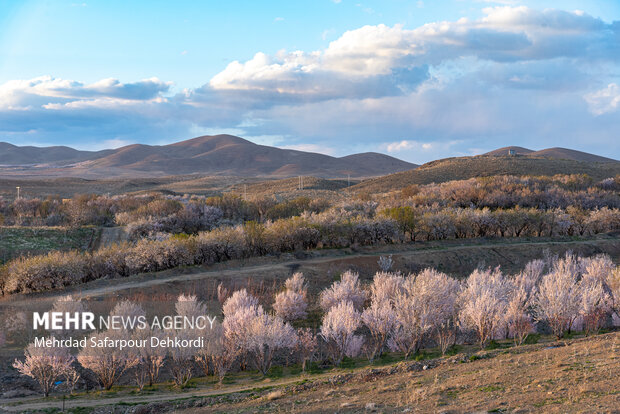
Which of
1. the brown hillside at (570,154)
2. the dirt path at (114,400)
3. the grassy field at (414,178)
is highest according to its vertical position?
the brown hillside at (570,154)

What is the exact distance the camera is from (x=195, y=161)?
526 feet

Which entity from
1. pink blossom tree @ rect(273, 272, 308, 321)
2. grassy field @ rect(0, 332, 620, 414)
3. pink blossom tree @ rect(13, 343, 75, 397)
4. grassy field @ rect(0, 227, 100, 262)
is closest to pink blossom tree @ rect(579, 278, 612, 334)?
grassy field @ rect(0, 332, 620, 414)

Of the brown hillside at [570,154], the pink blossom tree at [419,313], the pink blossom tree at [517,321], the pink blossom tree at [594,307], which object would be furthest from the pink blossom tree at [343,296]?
the brown hillside at [570,154]

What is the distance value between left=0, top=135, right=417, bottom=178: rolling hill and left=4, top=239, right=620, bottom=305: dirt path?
366ft

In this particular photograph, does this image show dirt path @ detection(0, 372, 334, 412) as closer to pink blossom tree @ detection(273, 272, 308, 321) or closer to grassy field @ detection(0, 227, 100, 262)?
pink blossom tree @ detection(273, 272, 308, 321)

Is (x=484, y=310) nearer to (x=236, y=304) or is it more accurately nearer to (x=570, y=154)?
(x=236, y=304)

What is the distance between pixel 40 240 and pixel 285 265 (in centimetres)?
1416

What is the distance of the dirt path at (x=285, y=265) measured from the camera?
17645 mm

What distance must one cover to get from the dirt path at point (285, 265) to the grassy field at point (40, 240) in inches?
315

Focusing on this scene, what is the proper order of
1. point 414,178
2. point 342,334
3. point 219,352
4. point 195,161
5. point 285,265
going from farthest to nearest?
point 195,161
point 414,178
point 285,265
point 342,334
point 219,352

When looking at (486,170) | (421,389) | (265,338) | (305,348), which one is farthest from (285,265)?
(486,170)

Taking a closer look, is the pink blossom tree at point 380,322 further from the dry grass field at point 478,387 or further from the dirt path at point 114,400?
the dirt path at point 114,400

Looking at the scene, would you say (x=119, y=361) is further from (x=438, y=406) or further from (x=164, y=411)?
(x=438, y=406)

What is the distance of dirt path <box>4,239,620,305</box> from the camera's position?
17.6 meters
